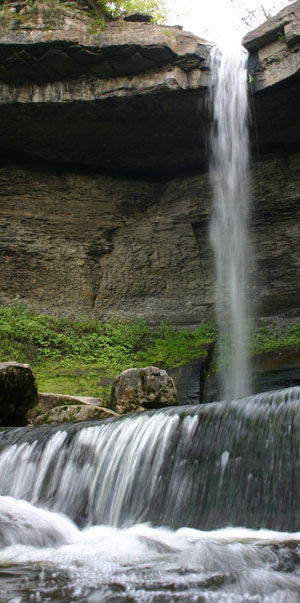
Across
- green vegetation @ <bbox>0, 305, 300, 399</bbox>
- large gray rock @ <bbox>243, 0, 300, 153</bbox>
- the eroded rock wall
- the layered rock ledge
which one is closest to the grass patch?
green vegetation @ <bbox>0, 305, 300, 399</bbox>

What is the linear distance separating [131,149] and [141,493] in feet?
39.6

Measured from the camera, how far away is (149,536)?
3600 mm

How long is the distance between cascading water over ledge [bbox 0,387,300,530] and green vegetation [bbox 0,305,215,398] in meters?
5.42

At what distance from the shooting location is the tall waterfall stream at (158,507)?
239 centimetres

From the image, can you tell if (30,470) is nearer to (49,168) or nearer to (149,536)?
(149,536)

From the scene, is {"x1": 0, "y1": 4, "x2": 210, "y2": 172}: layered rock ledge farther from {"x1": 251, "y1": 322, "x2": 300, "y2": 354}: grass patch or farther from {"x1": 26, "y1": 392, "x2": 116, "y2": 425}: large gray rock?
{"x1": 26, "y1": 392, "x2": 116, "y2": 425}: large gray rock

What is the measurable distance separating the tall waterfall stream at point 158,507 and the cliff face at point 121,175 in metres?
9.02

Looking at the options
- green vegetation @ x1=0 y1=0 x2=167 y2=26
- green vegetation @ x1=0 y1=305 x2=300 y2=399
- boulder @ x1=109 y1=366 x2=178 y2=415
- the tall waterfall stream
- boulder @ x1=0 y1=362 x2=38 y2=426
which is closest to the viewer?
the tall waterfall stream

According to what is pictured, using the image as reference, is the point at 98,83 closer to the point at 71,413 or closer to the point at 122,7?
the point at 122,7

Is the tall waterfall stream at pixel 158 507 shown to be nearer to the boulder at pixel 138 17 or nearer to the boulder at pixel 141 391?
the boulder at pixel 141 391

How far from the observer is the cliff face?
12.0m

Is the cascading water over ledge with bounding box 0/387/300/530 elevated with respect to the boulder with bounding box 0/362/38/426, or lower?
lower

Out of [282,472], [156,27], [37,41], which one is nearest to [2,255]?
[37,41]

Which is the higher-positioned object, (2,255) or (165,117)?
(165,117)
